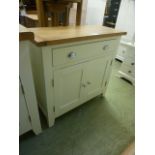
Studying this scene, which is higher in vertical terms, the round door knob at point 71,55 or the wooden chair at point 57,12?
the wooden chair at point 57,12

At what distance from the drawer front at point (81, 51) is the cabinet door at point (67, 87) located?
79mm

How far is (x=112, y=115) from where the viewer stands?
1.46m

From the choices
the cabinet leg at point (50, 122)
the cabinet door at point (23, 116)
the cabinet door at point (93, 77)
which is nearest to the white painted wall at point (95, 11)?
the cabinet door at point (93, 77)

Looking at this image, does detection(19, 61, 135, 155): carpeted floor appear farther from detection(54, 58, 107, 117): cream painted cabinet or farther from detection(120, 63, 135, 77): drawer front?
detection(120, 63, 135, 77): drawer front

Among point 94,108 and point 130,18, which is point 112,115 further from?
point 130,18

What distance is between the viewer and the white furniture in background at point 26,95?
74cm

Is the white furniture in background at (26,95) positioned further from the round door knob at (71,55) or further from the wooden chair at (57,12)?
the wooden chair at (57,12)

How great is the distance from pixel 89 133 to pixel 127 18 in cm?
216

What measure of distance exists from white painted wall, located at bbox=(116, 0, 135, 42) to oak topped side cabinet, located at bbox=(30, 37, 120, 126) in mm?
1300

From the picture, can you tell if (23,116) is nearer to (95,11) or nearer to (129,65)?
(129,65)

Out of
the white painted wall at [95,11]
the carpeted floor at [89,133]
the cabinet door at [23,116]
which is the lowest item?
the carpeted floor at [89,133]

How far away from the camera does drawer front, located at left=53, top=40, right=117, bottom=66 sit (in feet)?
2.97
